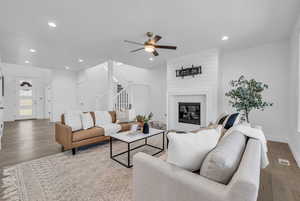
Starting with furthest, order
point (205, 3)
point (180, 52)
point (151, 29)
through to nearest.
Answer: point (180, 52), point (151, 29), point (205, 3)

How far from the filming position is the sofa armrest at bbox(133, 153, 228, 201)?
874 millimetres

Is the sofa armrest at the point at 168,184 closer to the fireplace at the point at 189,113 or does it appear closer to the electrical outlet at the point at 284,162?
the electrical outlet at the point at 284,162

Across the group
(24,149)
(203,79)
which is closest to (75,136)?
(24,149)

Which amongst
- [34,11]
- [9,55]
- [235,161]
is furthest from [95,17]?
[9,55]

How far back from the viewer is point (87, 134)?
3094 millimetres

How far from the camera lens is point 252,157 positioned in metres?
1.02

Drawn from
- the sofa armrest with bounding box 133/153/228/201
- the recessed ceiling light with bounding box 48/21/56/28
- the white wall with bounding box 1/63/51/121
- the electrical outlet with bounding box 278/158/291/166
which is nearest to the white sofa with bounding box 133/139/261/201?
the sofa armrest with bounding box 133/153/228/201

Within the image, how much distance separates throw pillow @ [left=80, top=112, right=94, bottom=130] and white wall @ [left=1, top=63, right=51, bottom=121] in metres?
6.06

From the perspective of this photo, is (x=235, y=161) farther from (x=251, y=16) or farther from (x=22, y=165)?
(x=22, y=165)

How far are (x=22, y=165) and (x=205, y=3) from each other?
413 centimetres

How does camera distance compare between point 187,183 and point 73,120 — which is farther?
point 73,120

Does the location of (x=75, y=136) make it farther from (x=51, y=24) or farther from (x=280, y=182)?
(x=280, y=182)

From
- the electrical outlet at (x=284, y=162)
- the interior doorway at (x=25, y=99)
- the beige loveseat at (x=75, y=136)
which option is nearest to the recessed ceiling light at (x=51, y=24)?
the beige loveseat at (x=75, y=136)

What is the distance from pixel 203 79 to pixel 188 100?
0.87 meters
